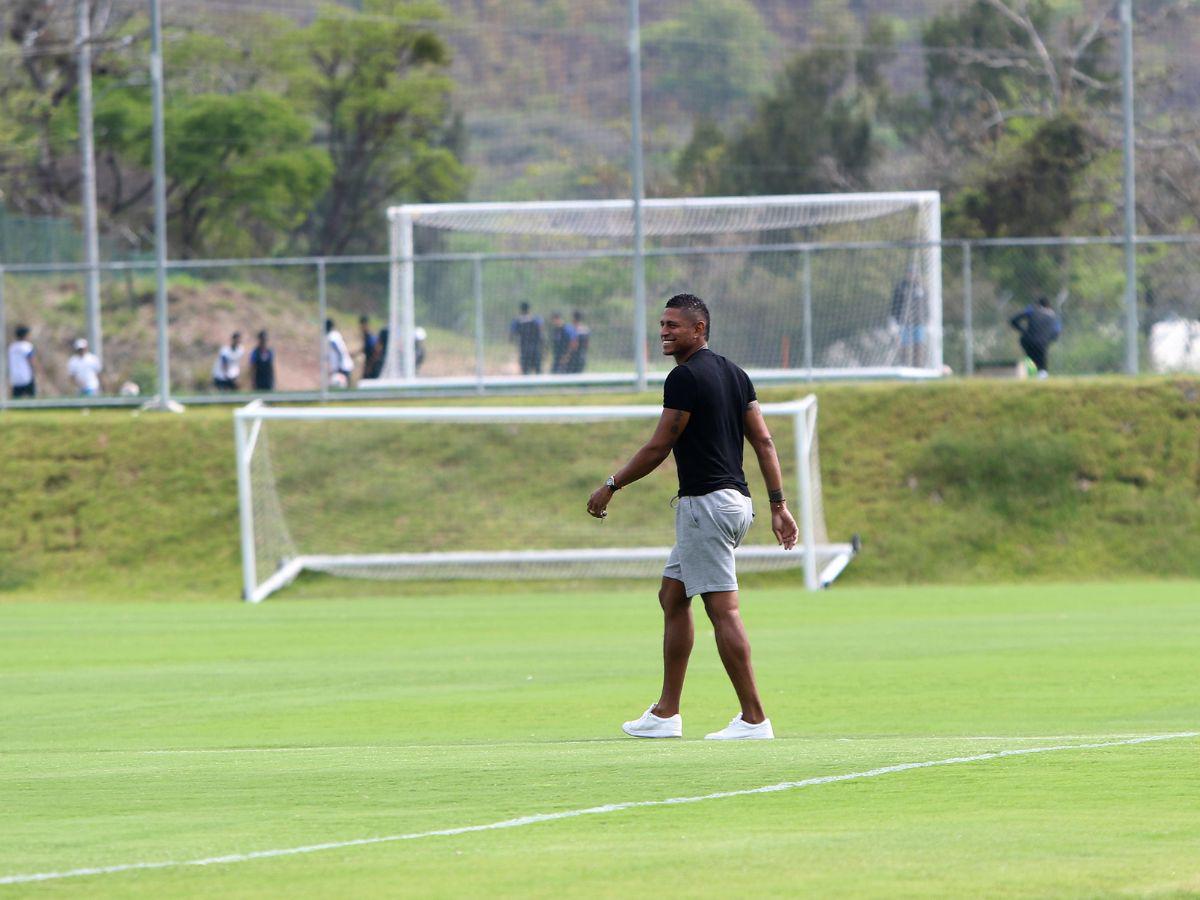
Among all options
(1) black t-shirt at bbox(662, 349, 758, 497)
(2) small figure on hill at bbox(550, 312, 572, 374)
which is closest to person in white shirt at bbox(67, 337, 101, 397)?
(2) small figure on hill at bbox(550, 312, 572, 374)

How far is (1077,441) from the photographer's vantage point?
A: 27.4 meters

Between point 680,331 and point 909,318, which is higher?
point 909,318

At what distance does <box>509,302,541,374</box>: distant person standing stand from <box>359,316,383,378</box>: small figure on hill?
269cm

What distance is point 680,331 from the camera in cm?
950

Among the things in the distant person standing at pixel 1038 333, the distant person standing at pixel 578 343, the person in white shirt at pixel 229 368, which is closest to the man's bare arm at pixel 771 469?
the distant person standing at pixel 1038 333

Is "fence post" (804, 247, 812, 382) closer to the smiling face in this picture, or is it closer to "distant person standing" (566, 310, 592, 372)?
"distant person standing" (566, 310, 592, 372)

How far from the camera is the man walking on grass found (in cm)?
936

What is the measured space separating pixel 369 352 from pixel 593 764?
2504cm

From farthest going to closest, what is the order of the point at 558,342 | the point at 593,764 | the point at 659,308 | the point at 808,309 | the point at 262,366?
the point at 262,366 → the point at 659,308 → the point at 558,342 → the point at 808,309 → the point at 593,764

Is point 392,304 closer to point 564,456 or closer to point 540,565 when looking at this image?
point 564,456

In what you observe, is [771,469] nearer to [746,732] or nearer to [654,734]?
[746,732]

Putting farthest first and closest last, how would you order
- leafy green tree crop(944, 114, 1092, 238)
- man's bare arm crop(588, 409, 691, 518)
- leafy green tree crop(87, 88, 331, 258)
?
leafy green tree crop(87, 88, 331, 258), leafy green tree crop(944, 114, 1092, 238), man's bare arm crop(588, 409, 691, 518)

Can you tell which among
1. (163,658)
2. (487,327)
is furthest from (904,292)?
(163,658)

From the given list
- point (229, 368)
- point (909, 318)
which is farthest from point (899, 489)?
point (229, 368)
